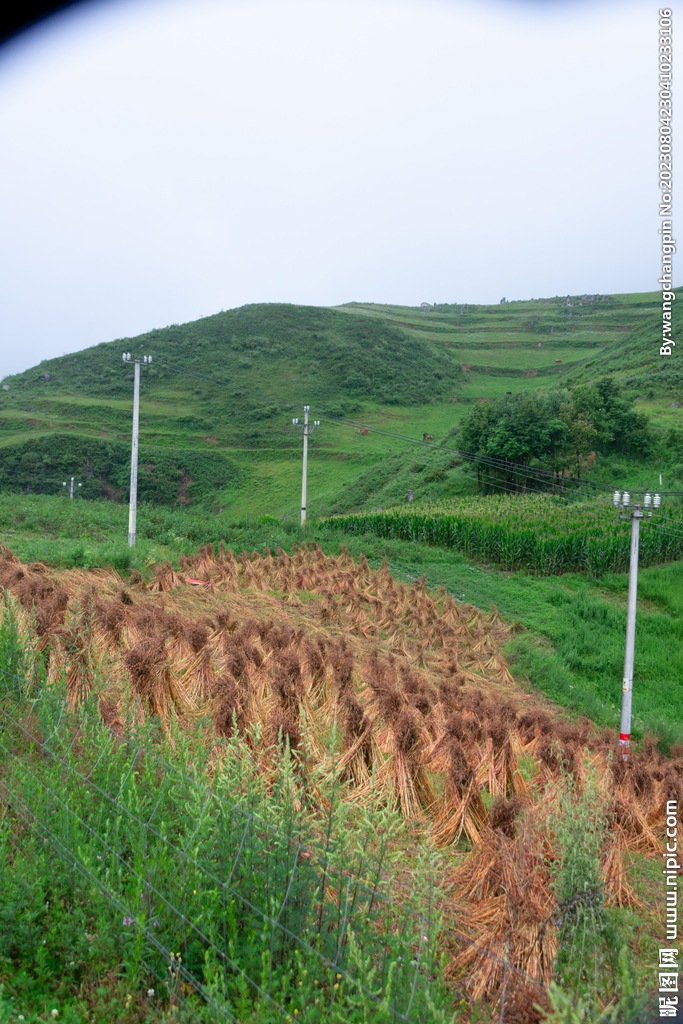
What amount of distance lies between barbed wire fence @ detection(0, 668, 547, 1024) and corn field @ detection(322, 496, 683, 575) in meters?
16.9

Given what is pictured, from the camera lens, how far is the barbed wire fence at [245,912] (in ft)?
6.70

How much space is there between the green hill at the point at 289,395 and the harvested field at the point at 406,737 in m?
28.5

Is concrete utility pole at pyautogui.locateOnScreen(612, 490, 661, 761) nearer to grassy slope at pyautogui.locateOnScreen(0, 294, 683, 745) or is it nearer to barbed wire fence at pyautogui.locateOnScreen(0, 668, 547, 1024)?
grassy slope at pyautogui.locateOnScreen(0, 294, 683, 745)

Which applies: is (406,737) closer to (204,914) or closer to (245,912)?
(245,912)

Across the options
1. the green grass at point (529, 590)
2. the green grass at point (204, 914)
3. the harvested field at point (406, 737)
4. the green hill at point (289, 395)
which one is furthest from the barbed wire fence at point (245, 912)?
the green hill at point (289, 395)

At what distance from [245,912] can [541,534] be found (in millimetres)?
17846

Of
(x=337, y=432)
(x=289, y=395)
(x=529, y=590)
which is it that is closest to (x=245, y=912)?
(x=529, y=590)

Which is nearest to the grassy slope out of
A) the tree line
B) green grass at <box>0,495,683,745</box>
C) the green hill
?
green grass at <box>0,495,683,745</box>

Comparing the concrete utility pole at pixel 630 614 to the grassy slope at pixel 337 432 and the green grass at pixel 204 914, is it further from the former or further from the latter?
the green grass at pixel 204 914

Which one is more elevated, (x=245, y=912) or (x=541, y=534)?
(x=541, y=534)

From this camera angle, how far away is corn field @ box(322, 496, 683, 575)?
18.5 m

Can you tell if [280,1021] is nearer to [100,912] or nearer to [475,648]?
[100,912]

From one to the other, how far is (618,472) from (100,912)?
2840cm

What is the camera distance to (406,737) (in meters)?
4.52
